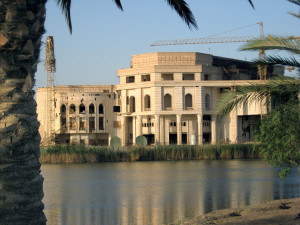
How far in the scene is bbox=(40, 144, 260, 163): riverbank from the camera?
54812 mm

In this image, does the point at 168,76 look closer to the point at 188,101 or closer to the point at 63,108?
the point at 188,101

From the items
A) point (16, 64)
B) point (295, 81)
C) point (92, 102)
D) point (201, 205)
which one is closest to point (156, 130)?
point (92, 102)

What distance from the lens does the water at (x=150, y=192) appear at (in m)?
20.2

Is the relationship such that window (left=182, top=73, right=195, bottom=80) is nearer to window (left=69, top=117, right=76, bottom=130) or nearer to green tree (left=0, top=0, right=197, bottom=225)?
window (left=69, top=117, right=76, bottom=130)

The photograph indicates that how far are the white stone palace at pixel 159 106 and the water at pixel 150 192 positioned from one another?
3395 cm

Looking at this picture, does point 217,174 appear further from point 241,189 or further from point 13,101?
point 13,101

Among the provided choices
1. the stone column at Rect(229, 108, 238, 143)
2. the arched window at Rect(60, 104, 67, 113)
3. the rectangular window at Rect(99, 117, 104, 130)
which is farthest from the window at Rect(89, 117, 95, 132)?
the stone column at Rect(229, 108, 238, 143)

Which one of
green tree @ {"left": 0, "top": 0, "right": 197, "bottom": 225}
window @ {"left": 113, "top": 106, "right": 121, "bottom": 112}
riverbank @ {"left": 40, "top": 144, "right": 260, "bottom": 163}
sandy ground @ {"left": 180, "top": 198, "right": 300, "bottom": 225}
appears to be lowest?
sandy ground @ {"left": 180, "top": 198, "right": 300, "bottom": 225}

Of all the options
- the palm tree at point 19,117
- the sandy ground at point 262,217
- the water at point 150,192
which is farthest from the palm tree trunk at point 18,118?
the water at point 150,192

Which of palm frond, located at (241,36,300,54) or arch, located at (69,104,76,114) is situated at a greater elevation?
arch, located at (69,104,76,114)

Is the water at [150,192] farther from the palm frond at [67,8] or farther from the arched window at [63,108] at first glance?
the arched window at [63,108]

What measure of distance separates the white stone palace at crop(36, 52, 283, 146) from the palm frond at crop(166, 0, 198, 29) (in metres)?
66.1

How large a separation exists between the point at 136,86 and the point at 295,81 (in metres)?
67.1

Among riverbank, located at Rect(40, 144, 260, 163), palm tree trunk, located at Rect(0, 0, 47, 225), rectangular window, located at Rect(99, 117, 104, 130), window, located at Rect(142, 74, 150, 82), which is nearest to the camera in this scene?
palm tree trunk, located at Rect(0, 0, 47, 225)
